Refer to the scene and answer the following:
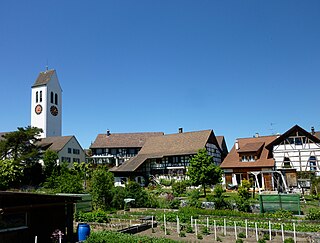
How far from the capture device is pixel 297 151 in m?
43.6

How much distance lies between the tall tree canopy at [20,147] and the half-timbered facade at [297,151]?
37.3m

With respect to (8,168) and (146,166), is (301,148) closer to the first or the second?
(146,166)

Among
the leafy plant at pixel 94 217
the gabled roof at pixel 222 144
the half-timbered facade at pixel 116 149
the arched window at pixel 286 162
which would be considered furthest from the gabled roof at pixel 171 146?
the leafy plant at pixel 94 217

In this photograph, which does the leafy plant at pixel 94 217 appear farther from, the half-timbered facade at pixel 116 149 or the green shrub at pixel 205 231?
the half-timbered facade at pixel 116 149

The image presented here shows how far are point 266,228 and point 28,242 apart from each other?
1282 cm

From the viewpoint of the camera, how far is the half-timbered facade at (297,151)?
140 ft

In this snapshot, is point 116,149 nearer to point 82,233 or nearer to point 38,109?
point 38,109

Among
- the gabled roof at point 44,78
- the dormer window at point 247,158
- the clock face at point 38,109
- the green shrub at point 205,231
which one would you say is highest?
the gabled roof at point 44,78

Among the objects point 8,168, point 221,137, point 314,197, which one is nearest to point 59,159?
point 8,168

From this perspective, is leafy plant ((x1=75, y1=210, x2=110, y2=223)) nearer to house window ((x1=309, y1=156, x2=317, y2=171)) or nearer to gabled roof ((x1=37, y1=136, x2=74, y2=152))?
house window ((x1=309, y1=156, x2=317, y2=171))

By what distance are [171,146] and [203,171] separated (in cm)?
2039

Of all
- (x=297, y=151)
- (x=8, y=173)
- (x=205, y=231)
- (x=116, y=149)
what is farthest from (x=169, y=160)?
(x=205, y=231)

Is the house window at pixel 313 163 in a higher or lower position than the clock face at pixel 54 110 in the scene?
lower

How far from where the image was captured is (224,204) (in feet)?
89.7
